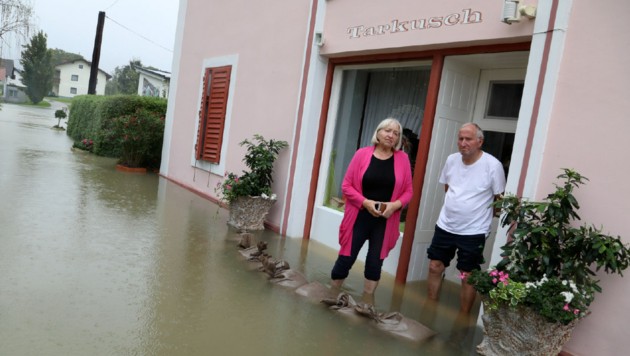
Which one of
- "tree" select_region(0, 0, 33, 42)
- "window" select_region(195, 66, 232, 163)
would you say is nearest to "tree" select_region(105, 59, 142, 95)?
"tree" select_region(0, 0, 33, 42)

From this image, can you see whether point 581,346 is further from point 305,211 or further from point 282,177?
point 282,177

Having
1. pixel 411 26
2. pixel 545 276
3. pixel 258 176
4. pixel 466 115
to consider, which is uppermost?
pixel 411 26

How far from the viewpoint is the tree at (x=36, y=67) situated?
5994 cm

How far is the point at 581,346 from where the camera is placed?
333 cm

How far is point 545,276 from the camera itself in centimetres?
→ 317

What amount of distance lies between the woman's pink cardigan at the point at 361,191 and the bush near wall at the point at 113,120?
7923 mm

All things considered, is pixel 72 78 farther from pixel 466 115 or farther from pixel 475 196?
pixel 475 196

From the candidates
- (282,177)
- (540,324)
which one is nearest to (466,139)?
(540,324)

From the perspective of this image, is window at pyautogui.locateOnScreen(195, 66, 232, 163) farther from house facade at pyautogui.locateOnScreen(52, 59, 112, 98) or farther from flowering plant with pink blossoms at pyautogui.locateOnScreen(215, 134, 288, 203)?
house facade at pyautogui.locateOnScreen(52, 59, 112, 98)

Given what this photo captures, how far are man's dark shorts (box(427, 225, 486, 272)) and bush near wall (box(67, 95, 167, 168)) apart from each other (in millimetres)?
8329

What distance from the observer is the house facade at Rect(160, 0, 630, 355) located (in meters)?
3.34

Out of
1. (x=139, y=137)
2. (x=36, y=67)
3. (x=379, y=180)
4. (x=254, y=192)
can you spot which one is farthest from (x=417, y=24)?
(x=36, y=67)

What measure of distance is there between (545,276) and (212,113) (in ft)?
22.0

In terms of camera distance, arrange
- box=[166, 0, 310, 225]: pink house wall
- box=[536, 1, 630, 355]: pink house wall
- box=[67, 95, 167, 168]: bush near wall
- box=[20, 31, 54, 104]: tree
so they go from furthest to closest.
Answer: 1. box=[20, 31, 54, 104]: tree
2. box=[67, 95, 167, 168]: bush near wall
3. box=[166, 0, 310, 225]: pink house wall
4. box=[536, 1, 630, 355]: pink house wall
